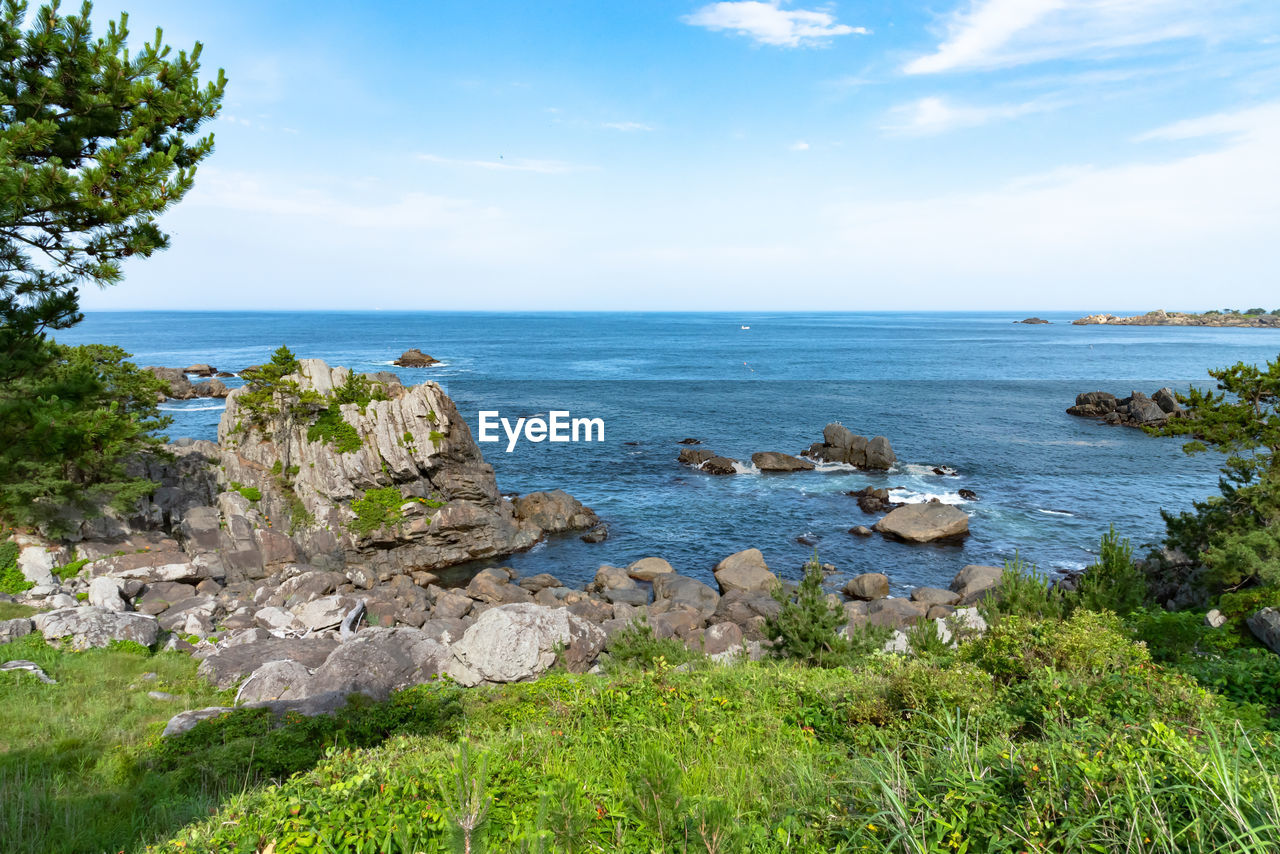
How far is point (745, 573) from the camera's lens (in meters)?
31.5

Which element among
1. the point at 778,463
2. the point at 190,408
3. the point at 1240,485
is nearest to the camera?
the point at 1240,485

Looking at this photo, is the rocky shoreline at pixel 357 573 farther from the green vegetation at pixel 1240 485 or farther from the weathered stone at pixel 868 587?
the green vegetation at pixel 1240 485

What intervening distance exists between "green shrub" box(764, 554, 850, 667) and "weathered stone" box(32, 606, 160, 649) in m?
18.2

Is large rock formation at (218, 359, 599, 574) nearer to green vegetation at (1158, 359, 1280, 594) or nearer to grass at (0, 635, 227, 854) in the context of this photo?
grass at (0, 635, 227, 854)

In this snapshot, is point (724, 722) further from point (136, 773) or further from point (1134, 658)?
→ point (136, 773)

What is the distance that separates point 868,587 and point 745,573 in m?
5.77

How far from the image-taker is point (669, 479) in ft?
163

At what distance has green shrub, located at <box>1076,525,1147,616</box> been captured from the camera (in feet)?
58.4

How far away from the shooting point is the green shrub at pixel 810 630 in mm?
15938

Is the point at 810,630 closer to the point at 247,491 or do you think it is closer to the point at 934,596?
the point at 934,596

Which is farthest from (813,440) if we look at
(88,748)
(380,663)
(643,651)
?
(88,748)

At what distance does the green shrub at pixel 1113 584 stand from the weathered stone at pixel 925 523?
17.6m

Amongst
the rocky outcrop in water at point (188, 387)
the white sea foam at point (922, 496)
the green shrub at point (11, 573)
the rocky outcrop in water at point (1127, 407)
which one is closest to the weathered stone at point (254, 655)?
the green shrub at point (11, 573)

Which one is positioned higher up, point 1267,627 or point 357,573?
point 1267,627
